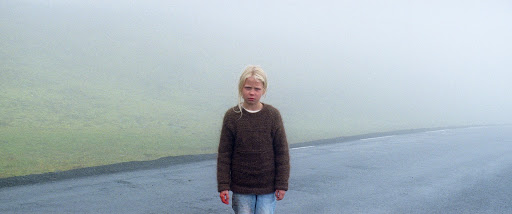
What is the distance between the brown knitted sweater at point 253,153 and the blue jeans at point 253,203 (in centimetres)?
6

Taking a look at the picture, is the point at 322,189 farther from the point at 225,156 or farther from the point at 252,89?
the point at 252,89

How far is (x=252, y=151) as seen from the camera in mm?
3613

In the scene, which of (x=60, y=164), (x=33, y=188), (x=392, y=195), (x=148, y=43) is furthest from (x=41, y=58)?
(x=392, y=195)

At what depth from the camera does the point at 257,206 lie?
374 centimetres

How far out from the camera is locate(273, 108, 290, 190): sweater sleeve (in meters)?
3.68

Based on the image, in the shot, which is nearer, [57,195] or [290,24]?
[57,195]

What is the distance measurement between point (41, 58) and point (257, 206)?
37.7 m

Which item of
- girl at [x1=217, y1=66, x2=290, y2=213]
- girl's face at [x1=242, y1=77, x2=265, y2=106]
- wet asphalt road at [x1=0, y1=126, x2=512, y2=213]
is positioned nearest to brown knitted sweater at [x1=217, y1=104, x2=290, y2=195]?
girl at [x1=217, y1=66, x2=290, y2=213]

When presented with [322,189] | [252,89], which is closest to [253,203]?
[252,89]

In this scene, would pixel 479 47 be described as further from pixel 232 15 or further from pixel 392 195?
pixel 392 195

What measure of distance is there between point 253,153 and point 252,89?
1.57 ft

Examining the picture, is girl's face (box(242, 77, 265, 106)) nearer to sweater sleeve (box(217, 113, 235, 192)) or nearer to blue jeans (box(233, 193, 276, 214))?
sweater sleeve (box(217, 113, 235, 192))

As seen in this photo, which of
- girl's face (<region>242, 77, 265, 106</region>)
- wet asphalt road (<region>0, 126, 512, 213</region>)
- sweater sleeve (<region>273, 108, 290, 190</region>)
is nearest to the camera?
girl's face (<region>242, 77, 265, 106</region>)

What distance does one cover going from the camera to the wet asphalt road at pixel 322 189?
700 cm
